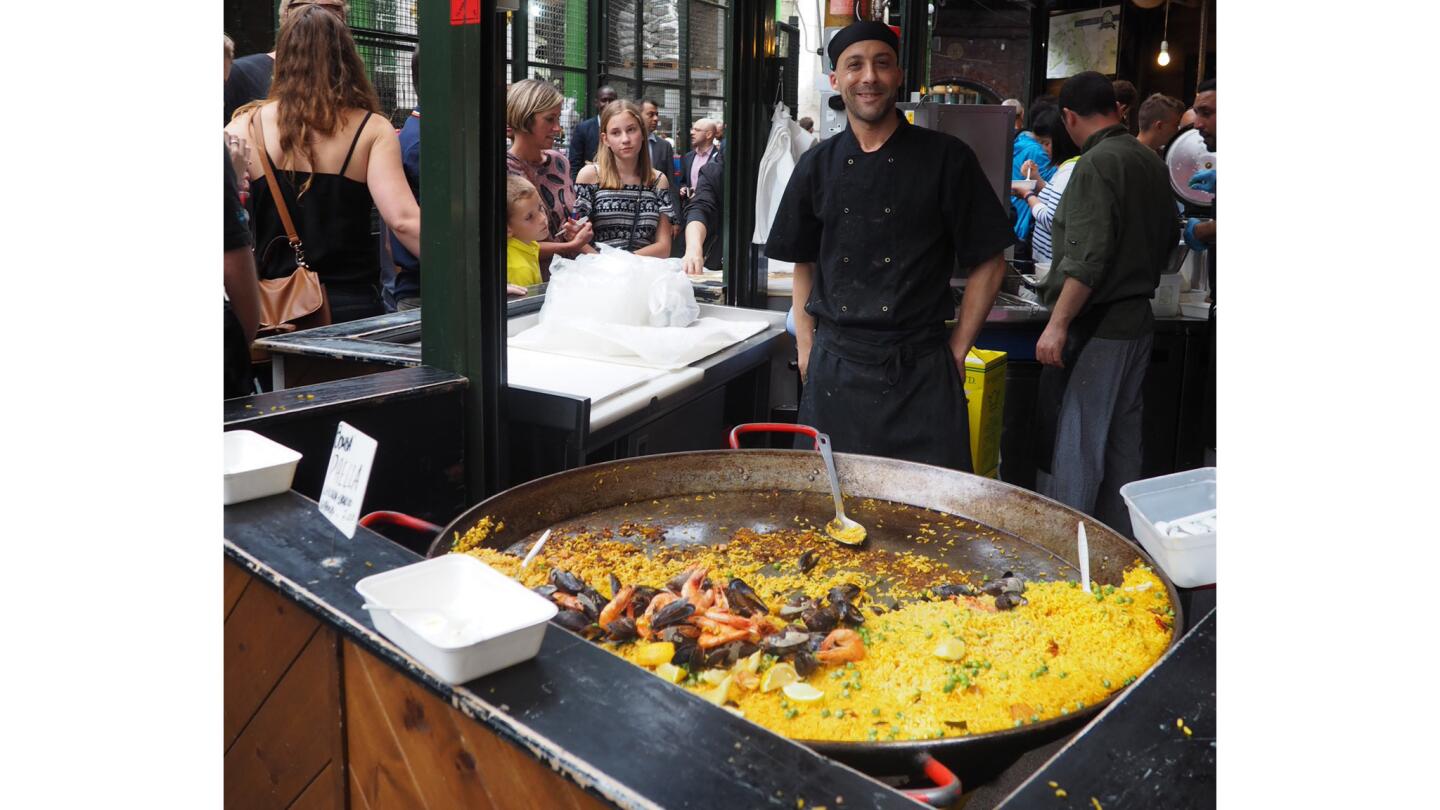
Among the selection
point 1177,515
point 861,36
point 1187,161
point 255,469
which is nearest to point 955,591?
point 1177,515

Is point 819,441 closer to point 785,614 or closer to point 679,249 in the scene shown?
point 785,614

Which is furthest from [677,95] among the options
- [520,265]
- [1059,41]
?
[520,265]

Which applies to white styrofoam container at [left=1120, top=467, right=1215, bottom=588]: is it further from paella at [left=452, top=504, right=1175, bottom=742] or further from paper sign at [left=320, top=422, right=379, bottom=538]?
paper sign at [left=320, top=422, right=379, bottom=538]

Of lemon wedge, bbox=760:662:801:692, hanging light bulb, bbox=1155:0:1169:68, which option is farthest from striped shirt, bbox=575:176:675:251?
hanging light bulb, bbox=1155:0:1169:68

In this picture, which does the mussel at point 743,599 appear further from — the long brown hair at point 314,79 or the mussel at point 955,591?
the long brown hair at point 314,79

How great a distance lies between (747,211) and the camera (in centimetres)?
542

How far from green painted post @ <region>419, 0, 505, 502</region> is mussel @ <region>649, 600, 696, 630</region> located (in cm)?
127

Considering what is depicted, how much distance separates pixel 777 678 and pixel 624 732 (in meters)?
0.47

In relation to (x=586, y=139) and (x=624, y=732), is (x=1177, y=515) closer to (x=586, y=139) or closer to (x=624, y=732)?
(x=624, y=732)

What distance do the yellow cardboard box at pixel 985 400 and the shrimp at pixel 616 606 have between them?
119 inches

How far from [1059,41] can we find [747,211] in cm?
867

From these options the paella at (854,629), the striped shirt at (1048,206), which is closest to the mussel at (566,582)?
the paella at (854,629)

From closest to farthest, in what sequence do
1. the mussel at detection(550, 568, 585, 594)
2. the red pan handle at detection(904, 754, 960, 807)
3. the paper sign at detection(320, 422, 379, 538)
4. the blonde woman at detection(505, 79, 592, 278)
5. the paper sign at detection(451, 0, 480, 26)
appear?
1. the red pan handle at detection(904, 754, 960, 807)
2. the paper sign at detection(320, 422, 379, 538)
3. the mussel at detection(550, 568, 585, 594)
4. the paper sign at detection(451, 0, 480, 26)
5. the blonde woman at detection(505, 79, 592, 278)

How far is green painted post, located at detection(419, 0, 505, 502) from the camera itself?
2.74m
